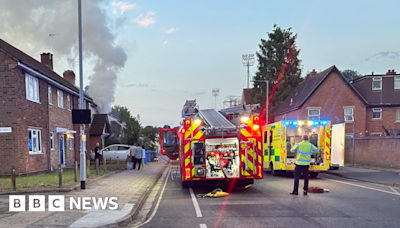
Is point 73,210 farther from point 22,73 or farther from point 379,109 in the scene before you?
point 379,109

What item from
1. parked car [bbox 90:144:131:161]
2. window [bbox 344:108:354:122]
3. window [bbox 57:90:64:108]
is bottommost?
parked car [bbox 90:144:131:161]

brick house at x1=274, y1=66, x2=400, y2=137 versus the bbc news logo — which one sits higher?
Answer: brick house at x1=274, y1=66, x2=400, y2=137

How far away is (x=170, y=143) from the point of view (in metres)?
14.1

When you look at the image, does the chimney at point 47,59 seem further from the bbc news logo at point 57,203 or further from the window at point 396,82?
the window at point 396,82

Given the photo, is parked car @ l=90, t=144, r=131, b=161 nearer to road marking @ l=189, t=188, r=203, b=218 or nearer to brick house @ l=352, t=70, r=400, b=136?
road marking @ l=189, t=188, r=203, b=218

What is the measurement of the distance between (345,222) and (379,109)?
27.9 meters

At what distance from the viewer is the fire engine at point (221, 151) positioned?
1036 cm

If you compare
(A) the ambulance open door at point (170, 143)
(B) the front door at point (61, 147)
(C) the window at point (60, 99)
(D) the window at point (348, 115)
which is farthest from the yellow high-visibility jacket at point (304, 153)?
(D) the window at point (348, 115)

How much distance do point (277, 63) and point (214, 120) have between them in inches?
1475

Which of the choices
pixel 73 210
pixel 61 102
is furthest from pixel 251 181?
pixel 61 102

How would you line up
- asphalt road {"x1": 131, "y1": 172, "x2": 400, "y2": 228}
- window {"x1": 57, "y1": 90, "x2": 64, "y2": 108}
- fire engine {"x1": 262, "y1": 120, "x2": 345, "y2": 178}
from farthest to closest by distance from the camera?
window {"x1": 57, "y1": 90, "x2": 64, "y2": 108} → fire engine {"x1": 262, "y1": 120, "x2": 345, "y2": 178} → asphalt road {"x1": 131, "y1": 172, "x2": 400, "y2": 228}

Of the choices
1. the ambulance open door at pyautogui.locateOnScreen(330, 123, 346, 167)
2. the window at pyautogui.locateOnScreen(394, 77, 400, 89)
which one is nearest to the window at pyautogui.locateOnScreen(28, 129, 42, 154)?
the ambulance open door at pyautogui.locateOnScreen(330, 123, 346, 167)

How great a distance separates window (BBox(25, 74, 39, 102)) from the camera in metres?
15.8

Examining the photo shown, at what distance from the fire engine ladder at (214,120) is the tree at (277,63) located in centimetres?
3325
